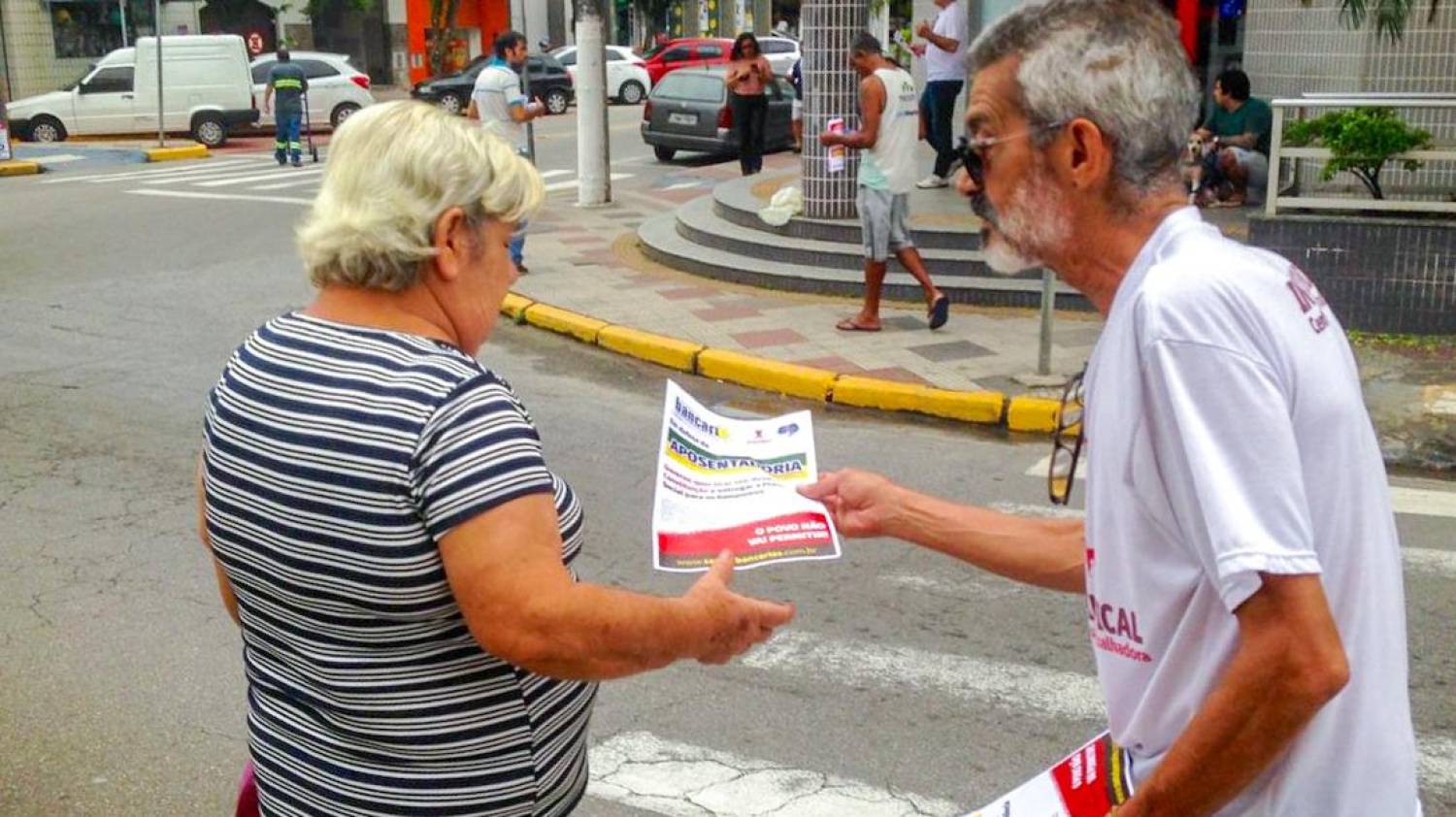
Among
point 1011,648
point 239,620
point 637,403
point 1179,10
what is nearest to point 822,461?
point 637,403

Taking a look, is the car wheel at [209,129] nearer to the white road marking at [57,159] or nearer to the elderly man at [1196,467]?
the white road marking at [57,159]

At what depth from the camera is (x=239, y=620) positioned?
2.27m

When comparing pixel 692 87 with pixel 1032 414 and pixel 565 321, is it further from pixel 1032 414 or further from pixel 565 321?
pixel 1032 414

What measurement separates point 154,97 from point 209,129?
55.2 inches

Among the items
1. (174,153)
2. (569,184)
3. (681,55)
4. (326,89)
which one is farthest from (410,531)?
(681,55)

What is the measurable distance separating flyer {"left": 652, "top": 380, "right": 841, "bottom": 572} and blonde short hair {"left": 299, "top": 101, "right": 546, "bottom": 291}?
510 millimetres

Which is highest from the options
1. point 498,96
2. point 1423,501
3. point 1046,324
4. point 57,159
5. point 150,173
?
point 498,96

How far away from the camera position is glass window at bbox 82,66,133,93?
92.0 feet

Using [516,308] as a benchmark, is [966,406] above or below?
below

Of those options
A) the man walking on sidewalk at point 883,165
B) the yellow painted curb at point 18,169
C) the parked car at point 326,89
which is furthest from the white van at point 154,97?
the man walking on sidewalk at point 883,165

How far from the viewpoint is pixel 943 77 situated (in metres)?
14.5

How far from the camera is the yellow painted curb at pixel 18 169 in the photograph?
22.7 m

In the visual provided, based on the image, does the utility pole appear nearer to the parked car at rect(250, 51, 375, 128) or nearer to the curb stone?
the curb stone

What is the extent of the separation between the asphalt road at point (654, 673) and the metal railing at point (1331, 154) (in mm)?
3209
